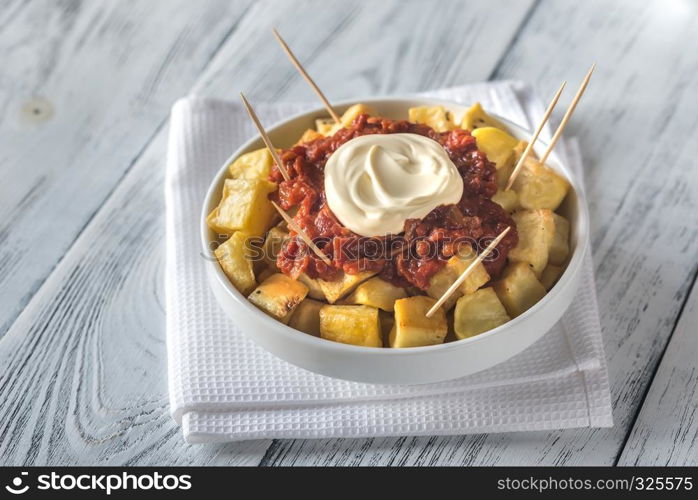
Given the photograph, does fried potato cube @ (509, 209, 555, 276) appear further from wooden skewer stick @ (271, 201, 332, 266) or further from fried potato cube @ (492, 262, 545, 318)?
wooden skewer stick @ (271, 201, 332, 266)

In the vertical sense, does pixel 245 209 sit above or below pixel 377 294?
above

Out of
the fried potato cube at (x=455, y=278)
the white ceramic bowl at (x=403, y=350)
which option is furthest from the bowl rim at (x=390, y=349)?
the fried potato cube at (x=455, y=278)

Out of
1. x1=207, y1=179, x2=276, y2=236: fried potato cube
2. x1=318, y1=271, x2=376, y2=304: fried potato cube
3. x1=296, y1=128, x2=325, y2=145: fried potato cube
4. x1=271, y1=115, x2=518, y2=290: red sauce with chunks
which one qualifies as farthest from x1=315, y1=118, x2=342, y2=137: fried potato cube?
x1=318, y1=271, x2=376, y2=304: fried potato cube

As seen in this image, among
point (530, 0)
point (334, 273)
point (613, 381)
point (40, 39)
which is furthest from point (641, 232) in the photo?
point (40, 39)

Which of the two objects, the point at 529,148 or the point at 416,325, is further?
the point at 529,148

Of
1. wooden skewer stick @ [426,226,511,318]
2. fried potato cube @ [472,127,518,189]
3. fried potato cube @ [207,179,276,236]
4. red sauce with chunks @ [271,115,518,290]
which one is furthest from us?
fried potato cube @ [472,127,518,189]

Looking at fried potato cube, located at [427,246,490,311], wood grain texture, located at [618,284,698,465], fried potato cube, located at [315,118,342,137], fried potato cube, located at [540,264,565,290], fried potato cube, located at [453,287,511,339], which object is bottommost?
wood grain texture, located at [618,284,698,465]

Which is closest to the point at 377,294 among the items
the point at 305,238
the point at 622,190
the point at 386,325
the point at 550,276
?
the point at 386,325

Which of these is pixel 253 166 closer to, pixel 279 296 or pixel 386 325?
pixel 279 296
